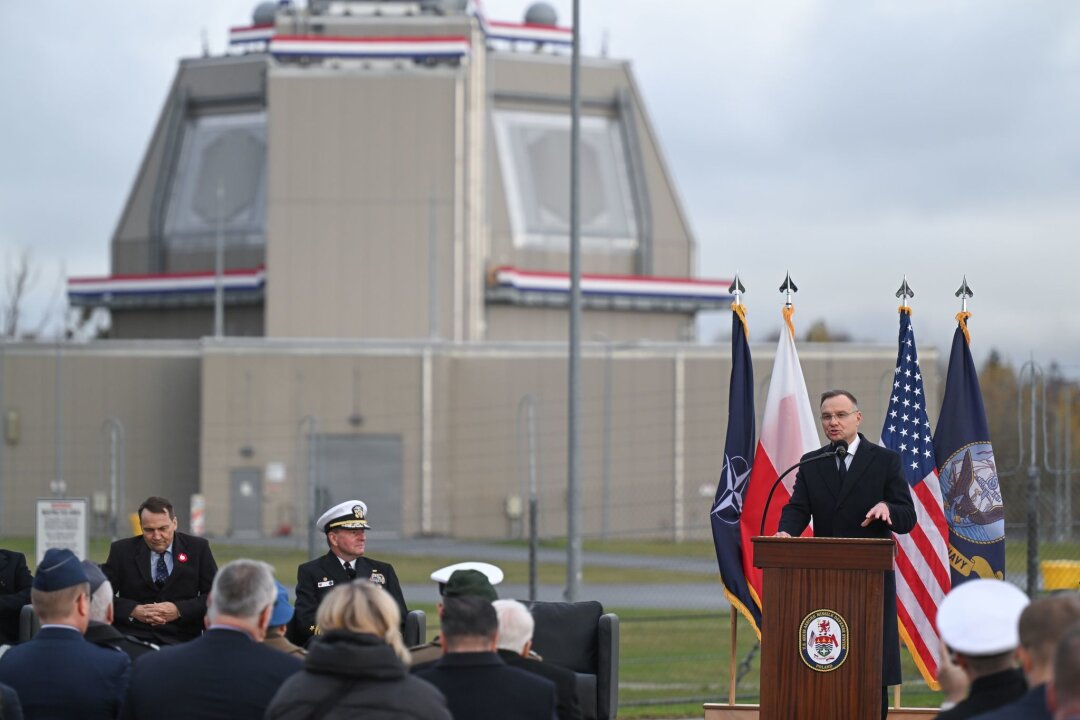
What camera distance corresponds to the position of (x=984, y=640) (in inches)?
230

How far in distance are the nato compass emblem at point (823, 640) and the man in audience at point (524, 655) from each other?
7.39 feet

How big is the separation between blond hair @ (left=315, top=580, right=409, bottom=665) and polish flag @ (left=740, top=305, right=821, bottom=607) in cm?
566

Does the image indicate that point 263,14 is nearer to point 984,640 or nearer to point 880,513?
point 880,513

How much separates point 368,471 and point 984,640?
38.1 m

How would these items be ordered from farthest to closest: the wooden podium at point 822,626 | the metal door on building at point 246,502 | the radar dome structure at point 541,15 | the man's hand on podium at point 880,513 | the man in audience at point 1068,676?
the radar dome structure at point 541,15 → the metal door on building at point 246,502 → the man's hand on podium at point 880,513 → the wooden podium at point 822,626 → the man in audience at point 1068,676

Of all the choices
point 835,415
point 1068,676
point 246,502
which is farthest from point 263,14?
point 1068,676

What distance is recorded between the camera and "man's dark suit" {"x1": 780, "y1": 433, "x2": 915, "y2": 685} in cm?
986

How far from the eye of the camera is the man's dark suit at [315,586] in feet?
33.2

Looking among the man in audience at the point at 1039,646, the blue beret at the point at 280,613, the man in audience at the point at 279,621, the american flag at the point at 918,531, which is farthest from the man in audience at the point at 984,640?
the american flag at the point at 918,531

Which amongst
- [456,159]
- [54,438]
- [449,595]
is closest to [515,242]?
[456,159]

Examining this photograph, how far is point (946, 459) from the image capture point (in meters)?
11.9

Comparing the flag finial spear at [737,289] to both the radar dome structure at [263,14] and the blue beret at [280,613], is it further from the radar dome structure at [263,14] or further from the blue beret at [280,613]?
the radar dome structure at [263,14]

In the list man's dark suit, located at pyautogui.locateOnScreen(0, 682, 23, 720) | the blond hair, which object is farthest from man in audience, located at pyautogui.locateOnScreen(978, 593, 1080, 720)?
man's dark suit, located at pyautogui.locateOnScreen(0, 682, 23, 720)

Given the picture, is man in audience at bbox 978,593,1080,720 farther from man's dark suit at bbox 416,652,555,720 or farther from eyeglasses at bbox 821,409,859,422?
eyeglasses at bbox 821,409,859,422
